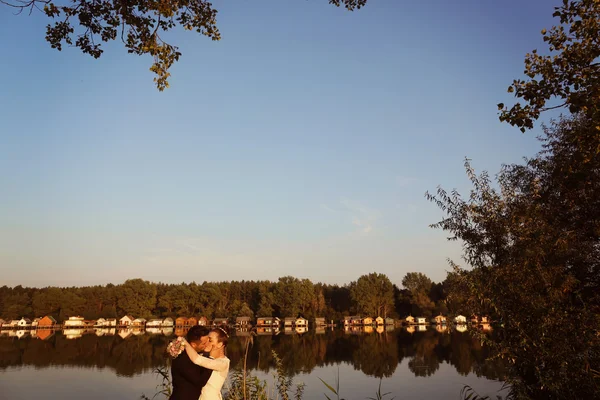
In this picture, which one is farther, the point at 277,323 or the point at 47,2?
the point at 277,323

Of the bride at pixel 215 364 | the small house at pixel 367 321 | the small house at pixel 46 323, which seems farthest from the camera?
the small house at pixel 367 321

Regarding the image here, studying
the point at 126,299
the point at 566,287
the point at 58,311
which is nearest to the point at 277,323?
the point at 126,299

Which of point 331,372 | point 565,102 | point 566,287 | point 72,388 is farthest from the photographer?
point 331,372

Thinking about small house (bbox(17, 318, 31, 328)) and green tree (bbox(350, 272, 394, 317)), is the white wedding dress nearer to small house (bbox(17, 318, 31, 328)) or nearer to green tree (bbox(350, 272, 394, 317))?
green tree (bbox(350, 272, 394, 317))

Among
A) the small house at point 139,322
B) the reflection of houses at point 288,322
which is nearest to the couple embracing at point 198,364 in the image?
the reflection of houses at point 288,322

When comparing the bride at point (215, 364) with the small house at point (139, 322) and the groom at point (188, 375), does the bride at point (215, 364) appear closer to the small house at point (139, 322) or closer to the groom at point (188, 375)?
the groom at point (188, 375)

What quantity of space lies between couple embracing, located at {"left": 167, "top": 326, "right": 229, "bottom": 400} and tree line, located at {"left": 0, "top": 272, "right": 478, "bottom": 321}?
115 m

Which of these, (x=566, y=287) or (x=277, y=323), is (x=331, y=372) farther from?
(x=277, y=323)

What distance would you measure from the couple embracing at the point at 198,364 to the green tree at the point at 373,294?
116m

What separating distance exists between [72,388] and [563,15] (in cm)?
3466

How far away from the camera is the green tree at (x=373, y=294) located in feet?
386

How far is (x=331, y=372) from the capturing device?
3606 cm

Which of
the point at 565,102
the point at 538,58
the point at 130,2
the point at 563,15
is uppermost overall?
the point at 130,2

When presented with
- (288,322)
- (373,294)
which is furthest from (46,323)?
(373,294)
